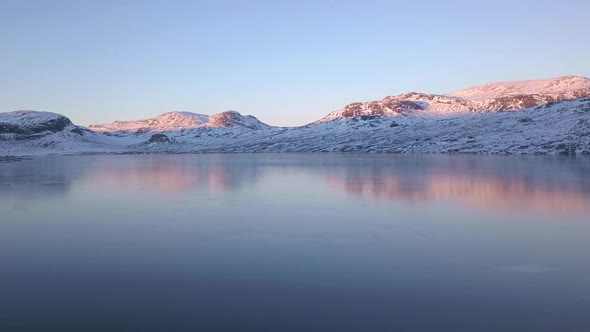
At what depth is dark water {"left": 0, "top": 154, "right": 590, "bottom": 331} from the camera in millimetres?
7863

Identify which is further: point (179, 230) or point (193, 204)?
point (193, 204)

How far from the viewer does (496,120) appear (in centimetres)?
13825

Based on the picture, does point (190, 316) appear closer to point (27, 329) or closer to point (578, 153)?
point (27, 329)

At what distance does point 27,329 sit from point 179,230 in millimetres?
8630

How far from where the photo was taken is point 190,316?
7.91 meters

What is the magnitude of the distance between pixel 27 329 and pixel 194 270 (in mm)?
3934

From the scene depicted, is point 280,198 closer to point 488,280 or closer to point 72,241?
point 72,241

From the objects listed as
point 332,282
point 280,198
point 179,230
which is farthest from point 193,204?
point 332,282

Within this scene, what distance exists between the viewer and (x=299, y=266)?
36.4 feet

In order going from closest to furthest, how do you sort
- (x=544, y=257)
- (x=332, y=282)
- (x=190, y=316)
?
(x=190, y=316), (x=332, y=282), (x=544, y=257)

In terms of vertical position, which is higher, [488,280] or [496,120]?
[496,120]

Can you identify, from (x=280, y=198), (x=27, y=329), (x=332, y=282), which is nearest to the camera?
(x=27, y=329)

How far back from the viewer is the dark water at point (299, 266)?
25.8 feet

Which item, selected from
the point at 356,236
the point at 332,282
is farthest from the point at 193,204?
Answer: the point at 332,282
